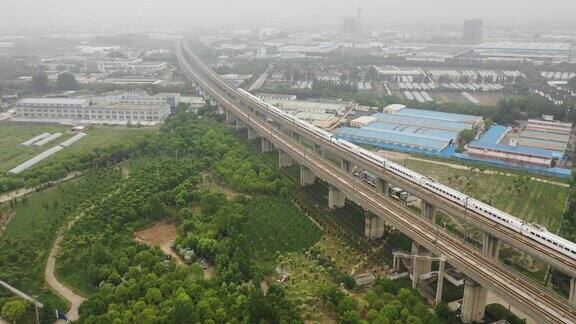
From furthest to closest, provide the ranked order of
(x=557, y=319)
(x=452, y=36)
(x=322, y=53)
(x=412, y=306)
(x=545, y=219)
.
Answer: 1. (x=452, y=36)
2. (x=322, y=53)
3. (x=545, y=219)
4. (x=412, y=306)
5. (x=557, y=319)

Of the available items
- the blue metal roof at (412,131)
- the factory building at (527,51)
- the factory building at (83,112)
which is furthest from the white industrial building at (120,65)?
the factory building at (527,51)

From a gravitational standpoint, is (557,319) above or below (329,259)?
above

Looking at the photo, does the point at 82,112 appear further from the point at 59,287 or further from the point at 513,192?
the point at 513,192

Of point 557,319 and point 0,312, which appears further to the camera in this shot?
point 0,312

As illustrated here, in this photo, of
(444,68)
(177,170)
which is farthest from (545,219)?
(444,68)

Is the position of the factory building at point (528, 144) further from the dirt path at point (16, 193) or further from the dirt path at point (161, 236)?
the dirt path at point (16, 193)

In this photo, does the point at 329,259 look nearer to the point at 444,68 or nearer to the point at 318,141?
the point at 318,141

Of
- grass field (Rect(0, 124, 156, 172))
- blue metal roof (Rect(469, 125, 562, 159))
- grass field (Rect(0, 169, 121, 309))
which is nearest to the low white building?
grass field (Rect(0, 124, 156, 172))
